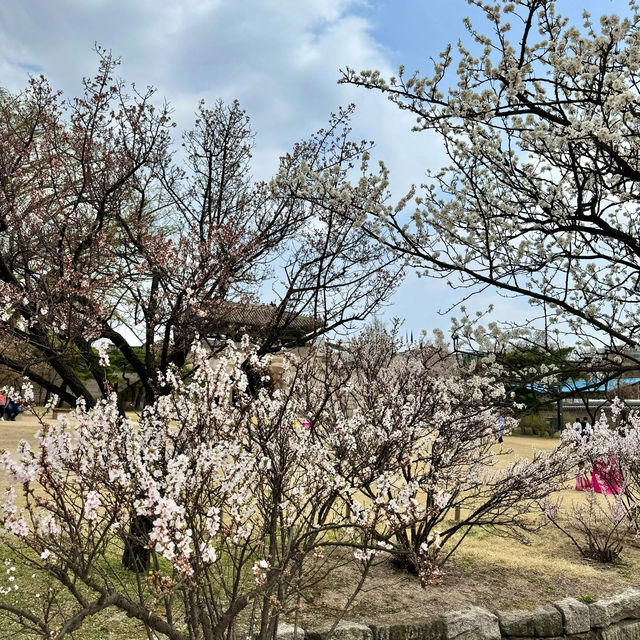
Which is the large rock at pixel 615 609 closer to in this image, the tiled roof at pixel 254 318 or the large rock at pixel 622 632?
the large rock at pixel 622 632

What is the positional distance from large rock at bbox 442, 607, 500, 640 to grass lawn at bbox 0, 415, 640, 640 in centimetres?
19

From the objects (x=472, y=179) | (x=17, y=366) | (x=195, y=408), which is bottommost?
(x=195, y=408)

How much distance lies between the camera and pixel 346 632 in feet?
13.8

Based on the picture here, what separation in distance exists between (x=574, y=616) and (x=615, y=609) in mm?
520

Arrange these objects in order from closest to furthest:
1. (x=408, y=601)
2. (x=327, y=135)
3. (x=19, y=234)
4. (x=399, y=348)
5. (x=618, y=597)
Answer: (x=408, y=601) < (x=618, y=597) < (x=19, y=234) < (x=327, y=135) < (x=399, y=348)

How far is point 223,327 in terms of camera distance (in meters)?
6.81

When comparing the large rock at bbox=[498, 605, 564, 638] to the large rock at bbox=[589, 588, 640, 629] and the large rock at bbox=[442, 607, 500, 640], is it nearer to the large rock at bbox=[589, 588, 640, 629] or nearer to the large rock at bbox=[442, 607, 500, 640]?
the large rock at bbox=[442, 607, 500, 640]

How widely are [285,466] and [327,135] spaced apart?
5.63m

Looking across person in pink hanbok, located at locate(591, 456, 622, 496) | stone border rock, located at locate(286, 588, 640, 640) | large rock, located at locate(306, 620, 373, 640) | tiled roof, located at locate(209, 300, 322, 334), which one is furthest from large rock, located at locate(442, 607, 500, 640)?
person in pink hanbok, located at locate(591, 456, 622, 496)

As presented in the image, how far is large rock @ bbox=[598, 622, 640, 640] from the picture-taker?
5.11m

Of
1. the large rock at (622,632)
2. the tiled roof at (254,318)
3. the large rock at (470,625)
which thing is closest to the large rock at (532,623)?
the large rock at (470,625)

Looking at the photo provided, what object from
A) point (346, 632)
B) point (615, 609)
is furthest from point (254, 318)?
point (615, 609)

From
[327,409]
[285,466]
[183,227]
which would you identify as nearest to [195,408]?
[285,466]

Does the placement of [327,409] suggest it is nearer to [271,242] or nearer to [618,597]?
[271,242]
